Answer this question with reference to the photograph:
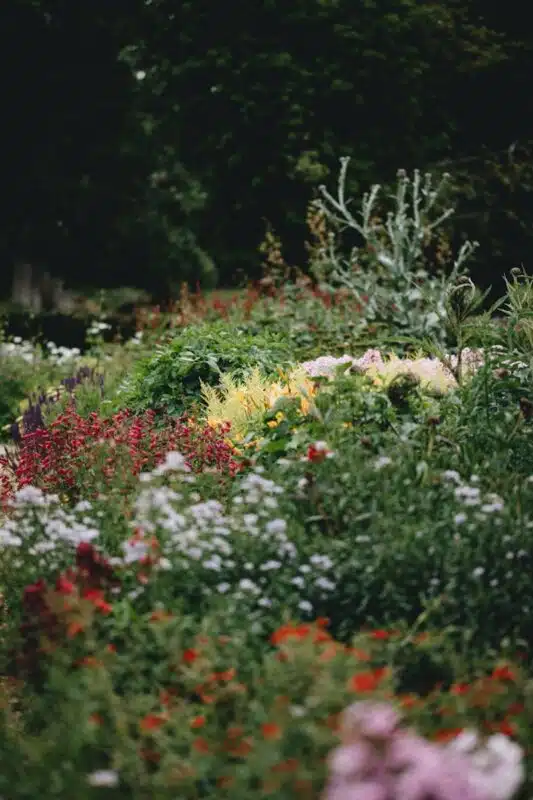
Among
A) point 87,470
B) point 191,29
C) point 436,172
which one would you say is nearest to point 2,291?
point 191,29

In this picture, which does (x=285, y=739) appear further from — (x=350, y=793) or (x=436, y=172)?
(x=436, y=172)

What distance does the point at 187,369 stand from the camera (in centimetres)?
643

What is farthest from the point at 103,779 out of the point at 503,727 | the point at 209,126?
the point at 209,126

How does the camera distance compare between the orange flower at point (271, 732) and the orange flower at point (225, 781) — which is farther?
the orange flower at point (225, 781)

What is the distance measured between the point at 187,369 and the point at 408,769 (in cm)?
453

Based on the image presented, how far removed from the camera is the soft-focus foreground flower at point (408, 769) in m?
1.98

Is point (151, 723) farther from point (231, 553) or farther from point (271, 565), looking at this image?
point (231, 553)

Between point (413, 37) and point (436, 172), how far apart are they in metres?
2.32

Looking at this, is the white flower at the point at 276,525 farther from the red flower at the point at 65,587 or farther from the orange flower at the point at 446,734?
the orange flower at the point at 446,734

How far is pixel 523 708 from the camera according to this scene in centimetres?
271

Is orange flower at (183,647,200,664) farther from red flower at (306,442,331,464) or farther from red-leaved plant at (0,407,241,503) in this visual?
red-leaved plant at (0,407,241,503)

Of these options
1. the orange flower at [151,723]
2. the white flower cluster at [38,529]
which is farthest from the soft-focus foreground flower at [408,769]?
the white flower cluster at [38,529]

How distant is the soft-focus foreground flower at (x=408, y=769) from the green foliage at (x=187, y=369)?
4233mm

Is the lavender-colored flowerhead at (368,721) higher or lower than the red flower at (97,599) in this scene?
higher
